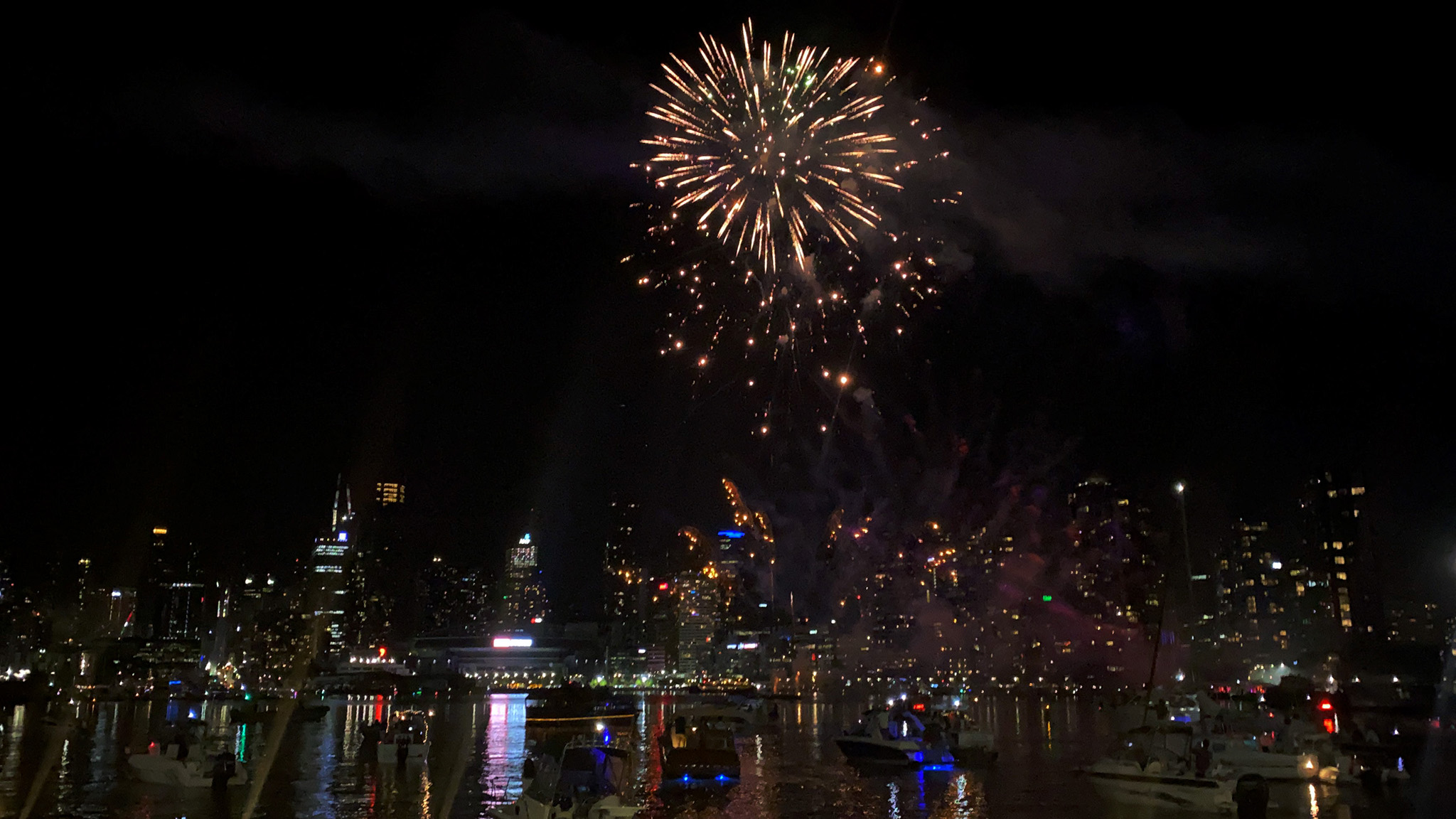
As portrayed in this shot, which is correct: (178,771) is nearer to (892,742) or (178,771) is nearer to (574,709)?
(892,742)

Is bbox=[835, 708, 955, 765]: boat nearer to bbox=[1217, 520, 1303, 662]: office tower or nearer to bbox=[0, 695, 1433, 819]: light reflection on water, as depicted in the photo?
bbox=[0, 695, 1433, 819]: light reflection on water

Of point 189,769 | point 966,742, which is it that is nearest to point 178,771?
point 189,769

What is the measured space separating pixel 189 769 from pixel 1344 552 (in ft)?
361

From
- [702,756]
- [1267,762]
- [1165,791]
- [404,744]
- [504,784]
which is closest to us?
[1165,791]

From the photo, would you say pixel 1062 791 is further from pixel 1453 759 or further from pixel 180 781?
pixel 180 781

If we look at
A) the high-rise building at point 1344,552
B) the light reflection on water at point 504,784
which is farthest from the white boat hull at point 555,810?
the high-rise building at point 1344,552

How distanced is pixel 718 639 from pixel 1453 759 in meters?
172

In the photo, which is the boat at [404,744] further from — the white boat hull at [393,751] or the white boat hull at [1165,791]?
the white boat hull at [1165,791]

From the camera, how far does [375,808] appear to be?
67.4 feet

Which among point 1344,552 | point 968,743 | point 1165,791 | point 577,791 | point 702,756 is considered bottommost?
point 968,743

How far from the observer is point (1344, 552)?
343 ft

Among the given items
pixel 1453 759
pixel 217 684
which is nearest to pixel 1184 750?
pixel 1453 759

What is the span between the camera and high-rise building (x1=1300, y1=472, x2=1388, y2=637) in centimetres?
10075

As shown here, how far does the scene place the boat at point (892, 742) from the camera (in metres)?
30.5
